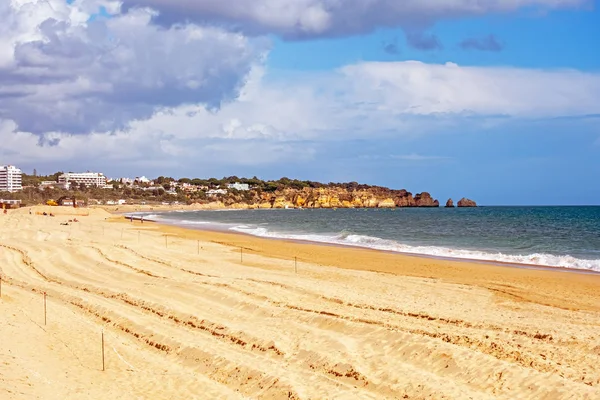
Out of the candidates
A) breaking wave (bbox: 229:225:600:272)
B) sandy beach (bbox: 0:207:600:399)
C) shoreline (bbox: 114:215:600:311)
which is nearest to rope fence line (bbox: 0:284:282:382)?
sandy beach (bbox: 0:207:600:399)

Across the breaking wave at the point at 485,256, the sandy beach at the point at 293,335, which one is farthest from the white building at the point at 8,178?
the sandy beach at the point at 293,335

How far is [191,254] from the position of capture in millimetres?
28031

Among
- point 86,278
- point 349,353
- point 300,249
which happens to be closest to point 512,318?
point 349,353

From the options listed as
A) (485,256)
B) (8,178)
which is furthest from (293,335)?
(8,178)

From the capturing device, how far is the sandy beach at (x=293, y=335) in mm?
9258

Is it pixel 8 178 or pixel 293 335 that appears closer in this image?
pixel 293 335

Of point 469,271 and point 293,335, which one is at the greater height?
point 293,335

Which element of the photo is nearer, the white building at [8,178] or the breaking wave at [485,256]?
the breaking wave at [485,256]

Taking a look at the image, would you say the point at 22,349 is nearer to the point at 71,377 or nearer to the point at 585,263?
the point at 71,377

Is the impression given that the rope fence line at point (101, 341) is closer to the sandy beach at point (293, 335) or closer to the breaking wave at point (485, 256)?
the sandy beach at point (293, 335)

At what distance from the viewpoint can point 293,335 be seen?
12.0 metres

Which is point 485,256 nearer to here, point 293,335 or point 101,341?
point 293,335

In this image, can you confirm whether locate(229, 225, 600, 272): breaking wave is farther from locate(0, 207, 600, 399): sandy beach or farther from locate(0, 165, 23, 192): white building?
locate(0, 165, 23, 192): white building

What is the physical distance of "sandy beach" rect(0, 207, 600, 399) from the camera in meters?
9.26
